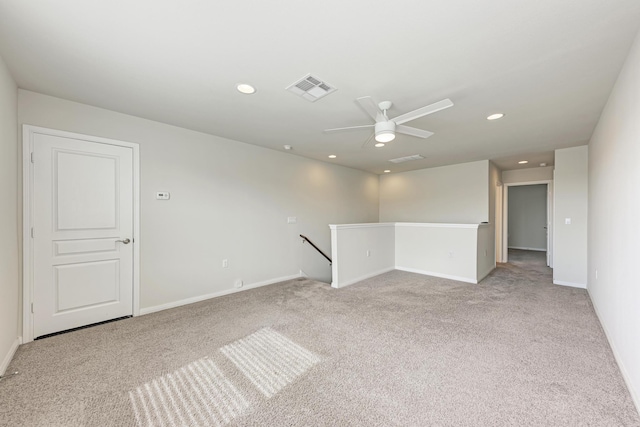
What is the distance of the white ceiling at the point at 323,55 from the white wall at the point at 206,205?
32cm

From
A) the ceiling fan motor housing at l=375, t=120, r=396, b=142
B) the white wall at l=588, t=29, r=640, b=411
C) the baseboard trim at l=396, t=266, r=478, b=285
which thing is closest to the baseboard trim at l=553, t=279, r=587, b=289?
the baseboard trim at l=396, t=266, r=478, b=285

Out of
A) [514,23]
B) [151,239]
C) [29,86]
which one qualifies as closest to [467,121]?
[514,23]

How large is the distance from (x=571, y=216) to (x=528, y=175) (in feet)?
7.48

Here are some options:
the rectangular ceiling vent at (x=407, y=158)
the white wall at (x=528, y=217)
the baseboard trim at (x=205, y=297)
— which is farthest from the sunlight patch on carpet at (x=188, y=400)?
the white wall at (x=528, y=217)

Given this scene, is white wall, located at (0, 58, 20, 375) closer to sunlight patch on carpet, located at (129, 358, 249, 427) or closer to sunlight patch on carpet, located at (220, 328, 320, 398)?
sunlight patch on carpet, located at (129, 358, 249, 427)

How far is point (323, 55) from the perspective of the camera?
198 cm

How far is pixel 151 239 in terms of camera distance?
3.37 m

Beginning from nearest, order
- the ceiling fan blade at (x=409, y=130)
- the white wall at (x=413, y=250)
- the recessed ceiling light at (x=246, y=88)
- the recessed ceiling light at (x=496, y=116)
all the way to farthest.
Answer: the recessed ceiling light at (x=246, y=88) < the ceiling fan blade at (x=409, y=130) < the recessed ceiling light at (x=496, y=116) < the white wall at (x=413, y=250)

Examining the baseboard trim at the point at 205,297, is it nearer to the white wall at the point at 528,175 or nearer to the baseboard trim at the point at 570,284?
the baseboard trim at the point at 570,284

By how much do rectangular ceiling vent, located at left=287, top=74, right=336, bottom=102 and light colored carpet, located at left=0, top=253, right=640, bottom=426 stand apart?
8.24 feet

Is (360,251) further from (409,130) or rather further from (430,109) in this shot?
(430,109)

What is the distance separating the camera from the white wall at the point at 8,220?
210cm

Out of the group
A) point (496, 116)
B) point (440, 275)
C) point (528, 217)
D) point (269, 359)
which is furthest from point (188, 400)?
point (528, 217)

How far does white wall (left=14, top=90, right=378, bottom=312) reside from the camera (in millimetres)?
3163
